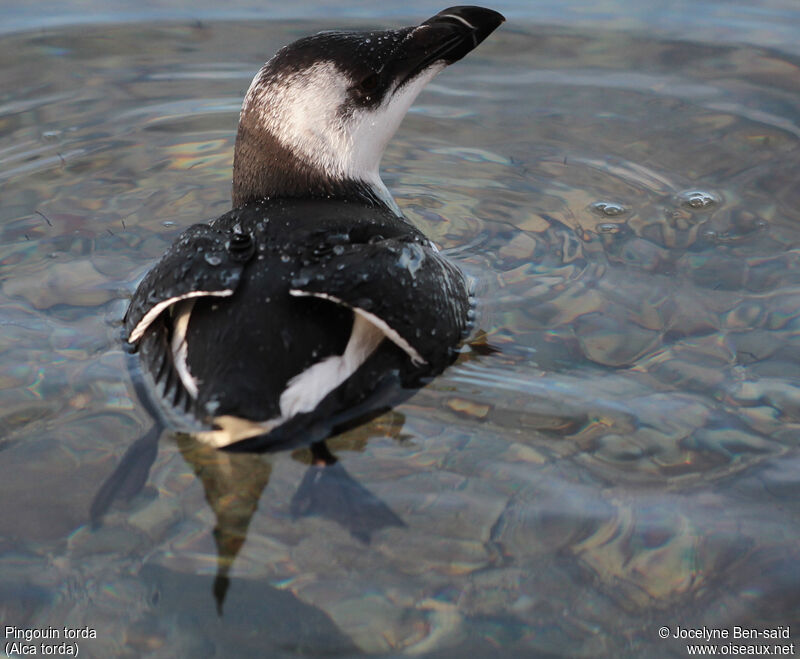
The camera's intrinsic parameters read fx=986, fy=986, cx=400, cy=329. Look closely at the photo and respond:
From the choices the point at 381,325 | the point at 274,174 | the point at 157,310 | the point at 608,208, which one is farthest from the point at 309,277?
the point at 608,208

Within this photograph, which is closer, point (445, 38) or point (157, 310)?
point (157, 310)

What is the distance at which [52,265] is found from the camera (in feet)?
12.0

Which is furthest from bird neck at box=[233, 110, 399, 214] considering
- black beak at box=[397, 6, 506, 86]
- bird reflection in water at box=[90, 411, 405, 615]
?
bird reflection in water at box=[90, 411, 405, 615]

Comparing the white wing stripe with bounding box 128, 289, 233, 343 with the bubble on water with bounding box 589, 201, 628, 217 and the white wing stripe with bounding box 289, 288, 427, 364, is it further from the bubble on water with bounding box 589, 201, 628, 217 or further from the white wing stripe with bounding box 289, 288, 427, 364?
the bubble on water with bounding box 589, 201, 628, 217

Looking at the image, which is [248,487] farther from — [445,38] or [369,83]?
[445,38]

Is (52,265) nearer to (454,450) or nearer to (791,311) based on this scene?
(454,450)

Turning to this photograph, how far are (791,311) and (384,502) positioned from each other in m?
1.68

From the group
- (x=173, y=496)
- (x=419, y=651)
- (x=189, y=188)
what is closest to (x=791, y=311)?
(x=419, y=651)

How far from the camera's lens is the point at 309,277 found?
8.63 feet

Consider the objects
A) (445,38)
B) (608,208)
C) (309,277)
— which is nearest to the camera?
(309,277)

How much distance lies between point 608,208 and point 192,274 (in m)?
1.97

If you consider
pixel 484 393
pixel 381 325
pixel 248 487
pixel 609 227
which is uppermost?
pixel 381 325

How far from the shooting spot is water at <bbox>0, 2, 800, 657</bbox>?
7.72 feet

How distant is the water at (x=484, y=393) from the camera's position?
92.6 inches
